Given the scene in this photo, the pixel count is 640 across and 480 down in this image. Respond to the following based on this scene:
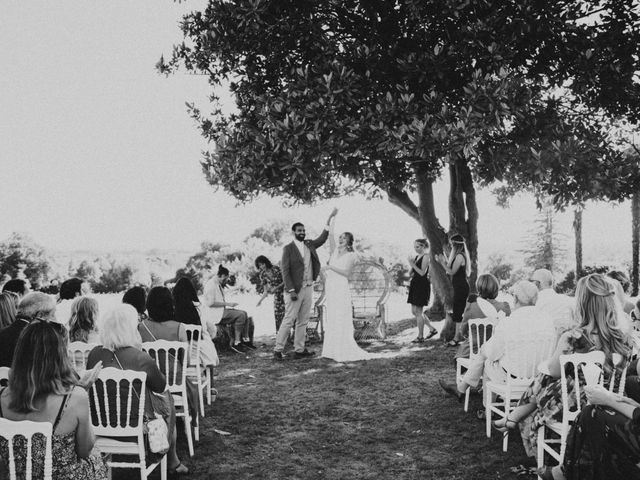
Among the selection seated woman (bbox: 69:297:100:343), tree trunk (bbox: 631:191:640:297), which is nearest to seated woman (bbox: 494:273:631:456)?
seated woman (bbox: 69:297:100:343)

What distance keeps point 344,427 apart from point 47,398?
12.8 feet

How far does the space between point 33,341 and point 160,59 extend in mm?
9665

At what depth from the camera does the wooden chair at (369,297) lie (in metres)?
12.5

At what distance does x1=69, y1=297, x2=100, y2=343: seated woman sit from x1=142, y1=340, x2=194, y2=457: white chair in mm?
538

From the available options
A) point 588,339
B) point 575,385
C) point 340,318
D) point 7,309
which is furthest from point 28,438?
point 340,318

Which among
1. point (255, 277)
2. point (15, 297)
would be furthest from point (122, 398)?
point (255, 277)

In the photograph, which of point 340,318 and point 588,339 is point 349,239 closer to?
point 340,318

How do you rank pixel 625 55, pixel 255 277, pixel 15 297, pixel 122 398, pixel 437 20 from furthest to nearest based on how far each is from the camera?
pixel 255 277, pixel 437 20, pixel 625 55, pixel 15 297, pixel 122 398

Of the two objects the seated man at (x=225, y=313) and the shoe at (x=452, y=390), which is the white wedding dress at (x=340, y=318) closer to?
the seated man at (x=225, y=313)

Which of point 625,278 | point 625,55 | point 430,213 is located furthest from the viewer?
point 430,213

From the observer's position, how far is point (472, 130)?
8.53 m

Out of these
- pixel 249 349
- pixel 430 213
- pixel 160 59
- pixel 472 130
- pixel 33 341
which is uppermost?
pixel 160 59

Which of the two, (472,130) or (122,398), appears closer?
(122,398)

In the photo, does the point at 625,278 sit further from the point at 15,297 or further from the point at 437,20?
the point at 15,297
